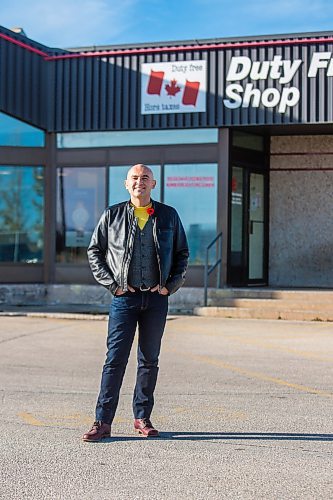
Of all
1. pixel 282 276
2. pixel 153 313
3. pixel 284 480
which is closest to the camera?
pixel 284 480

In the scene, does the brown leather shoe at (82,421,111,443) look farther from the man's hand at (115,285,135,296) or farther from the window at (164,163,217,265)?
the window at (164,163,217,265)

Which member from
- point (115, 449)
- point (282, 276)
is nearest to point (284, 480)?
point (115, 449)

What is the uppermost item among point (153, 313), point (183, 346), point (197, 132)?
point (197, 132)

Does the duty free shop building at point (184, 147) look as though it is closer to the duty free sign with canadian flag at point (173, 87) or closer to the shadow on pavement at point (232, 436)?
the duty free sign with canadian flag at point (173, 87)

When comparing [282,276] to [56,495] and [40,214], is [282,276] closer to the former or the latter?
[40,214]

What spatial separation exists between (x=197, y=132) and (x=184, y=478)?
527 inches

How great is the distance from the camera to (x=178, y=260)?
6469 mm

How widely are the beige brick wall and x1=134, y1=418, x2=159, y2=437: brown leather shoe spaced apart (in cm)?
1340

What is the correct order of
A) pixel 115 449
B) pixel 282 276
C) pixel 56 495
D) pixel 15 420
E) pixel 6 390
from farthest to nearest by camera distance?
1. pixel 282 276
2. pixel 6 390
3. pixel 15 420
4. pixel 115 449
5. pixel 56 495

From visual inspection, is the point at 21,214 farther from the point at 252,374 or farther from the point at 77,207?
the point at 252,374

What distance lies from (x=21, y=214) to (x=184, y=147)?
391 cm

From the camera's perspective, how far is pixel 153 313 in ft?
20.8

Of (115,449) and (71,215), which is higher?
(71,215)

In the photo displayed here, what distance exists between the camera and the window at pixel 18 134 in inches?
733
